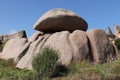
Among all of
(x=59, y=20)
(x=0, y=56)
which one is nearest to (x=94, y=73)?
(x=59, y=20)

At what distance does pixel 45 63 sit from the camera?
1245cm

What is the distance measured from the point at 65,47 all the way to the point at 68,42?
56 cm

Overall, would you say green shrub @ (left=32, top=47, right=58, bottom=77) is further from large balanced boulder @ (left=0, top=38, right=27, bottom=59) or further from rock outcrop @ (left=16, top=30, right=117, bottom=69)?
large balanced boulder @ (left=0, top=38, right=27, bottom=59)

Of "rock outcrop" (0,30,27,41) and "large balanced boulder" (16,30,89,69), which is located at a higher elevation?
"rock outcrop" (0,30,27,41)

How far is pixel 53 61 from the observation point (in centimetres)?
1260

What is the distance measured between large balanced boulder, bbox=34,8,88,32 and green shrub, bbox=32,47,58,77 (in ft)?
21.6

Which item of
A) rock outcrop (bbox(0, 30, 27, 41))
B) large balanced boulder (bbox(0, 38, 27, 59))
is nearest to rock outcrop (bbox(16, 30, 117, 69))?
large balanced boulder (bbox(0, 38, 27, 59))

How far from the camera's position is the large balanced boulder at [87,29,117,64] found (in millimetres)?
15906

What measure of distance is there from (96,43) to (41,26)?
200 inches

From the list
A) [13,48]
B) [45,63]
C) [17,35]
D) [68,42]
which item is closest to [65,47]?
[68,42]

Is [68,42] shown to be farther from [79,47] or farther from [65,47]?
[79,47]

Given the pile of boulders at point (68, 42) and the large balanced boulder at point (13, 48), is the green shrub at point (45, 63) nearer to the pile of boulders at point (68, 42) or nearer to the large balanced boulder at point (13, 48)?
the pile of boulders at point (68, 42)

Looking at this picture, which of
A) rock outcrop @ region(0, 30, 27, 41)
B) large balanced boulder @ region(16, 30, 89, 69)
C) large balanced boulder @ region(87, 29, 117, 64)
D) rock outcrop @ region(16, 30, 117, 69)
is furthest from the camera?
rock outcrop @ region(0, 30, 27, 41)

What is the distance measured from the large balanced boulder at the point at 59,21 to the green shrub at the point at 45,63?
6573 millimetres
